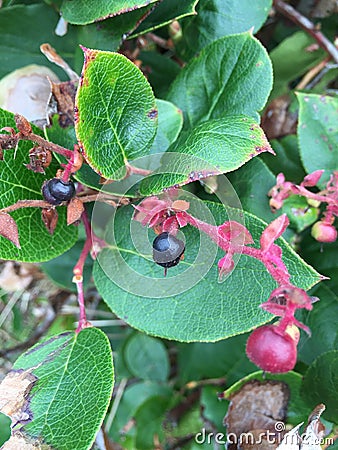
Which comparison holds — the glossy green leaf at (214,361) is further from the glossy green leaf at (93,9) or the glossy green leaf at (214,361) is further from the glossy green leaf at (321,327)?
the glossy green leaf at (93,9)

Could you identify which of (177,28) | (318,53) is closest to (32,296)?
(177,28)

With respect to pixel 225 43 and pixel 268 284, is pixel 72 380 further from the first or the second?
pixel 225 43

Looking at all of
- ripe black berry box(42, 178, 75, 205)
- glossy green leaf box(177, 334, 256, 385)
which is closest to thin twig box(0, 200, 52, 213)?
ripe black berry box(42, 178, 75, 205)

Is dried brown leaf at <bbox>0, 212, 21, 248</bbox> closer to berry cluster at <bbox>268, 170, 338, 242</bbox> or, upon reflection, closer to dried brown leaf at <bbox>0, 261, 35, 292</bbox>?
berry cluster at <bbox>268, 170, 338, 242</bbox>

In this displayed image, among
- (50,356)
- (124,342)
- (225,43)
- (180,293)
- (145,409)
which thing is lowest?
(145,409)

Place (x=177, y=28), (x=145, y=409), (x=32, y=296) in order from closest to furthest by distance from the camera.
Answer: (x=177, y=28)
(x=145, y=409)
(x=32, y=296)
